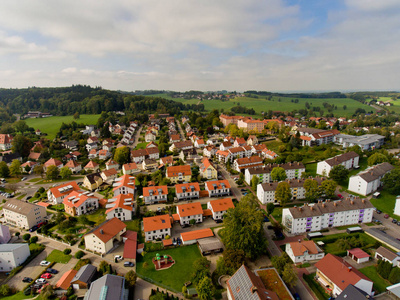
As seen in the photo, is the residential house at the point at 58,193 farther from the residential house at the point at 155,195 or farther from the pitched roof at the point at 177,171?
the pitched roof at the point at 177,171

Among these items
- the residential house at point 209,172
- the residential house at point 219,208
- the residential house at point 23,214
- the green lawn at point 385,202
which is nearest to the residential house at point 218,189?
the residential house at point 219,208

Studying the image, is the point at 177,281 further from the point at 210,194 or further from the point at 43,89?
the point at 43,89

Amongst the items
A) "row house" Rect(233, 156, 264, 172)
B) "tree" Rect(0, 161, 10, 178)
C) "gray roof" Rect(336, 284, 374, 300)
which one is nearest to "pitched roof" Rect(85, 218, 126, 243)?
"gray roof" Rect(336, 284, 374, 300)

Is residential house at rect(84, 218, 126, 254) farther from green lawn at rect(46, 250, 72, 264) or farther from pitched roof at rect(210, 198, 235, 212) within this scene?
pitched roof at rect(210, 198, 235, 212)

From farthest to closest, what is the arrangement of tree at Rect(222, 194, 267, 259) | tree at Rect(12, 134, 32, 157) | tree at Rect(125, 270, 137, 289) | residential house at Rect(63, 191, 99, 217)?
tree at Rect(12, 134, 32, 157) < residential house at Rect(63, 191, 99, 217) < tree at Rect(222, 194, 267, 259) < tree at Rect(125, 270, 137, 289)

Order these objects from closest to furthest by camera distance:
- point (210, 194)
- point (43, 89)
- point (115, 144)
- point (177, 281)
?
1. point (177, 281)
2. point (210, 194)
3. point (115, 144)
4. point (43, 89)

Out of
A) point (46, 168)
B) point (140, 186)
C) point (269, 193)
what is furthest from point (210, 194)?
point (46, 168)
